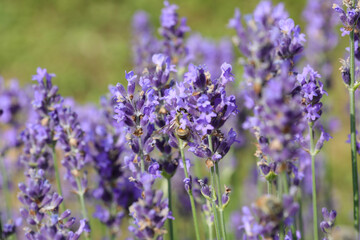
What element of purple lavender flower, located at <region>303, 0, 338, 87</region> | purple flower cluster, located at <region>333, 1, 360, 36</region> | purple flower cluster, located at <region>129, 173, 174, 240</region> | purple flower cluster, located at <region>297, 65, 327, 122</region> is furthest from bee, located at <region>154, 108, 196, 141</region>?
purple lavender flower, located at <region>303, 0, 338, 87</region>

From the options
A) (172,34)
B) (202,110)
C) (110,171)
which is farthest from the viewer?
(172,34)

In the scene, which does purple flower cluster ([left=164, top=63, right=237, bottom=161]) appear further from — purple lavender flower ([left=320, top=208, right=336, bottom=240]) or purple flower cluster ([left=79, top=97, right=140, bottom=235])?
purple flower cluster ([left=79, top=97, right=140, bottom=235])

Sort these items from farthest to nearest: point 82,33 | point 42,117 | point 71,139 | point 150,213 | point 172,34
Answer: point 82,33 → point 172,34 → point 42,117 → point 71,139 → point 150,213

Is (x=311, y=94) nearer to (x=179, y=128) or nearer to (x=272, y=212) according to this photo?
(x=179, y=128)

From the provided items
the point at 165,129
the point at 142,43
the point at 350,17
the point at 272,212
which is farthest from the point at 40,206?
the point at 142,43

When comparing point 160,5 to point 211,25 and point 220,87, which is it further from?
point 220,87

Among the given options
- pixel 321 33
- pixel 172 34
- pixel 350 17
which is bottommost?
pixel 350 17

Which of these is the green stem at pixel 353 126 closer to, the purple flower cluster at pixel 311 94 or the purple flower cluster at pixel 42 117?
the purple flower cluster at pixel 311 94

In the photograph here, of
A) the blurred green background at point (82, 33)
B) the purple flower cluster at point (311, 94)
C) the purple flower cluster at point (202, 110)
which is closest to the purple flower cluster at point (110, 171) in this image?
the purple flower cluster at point (202, 110)

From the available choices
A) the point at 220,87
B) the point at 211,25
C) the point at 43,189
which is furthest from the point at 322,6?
the point at 211,25
